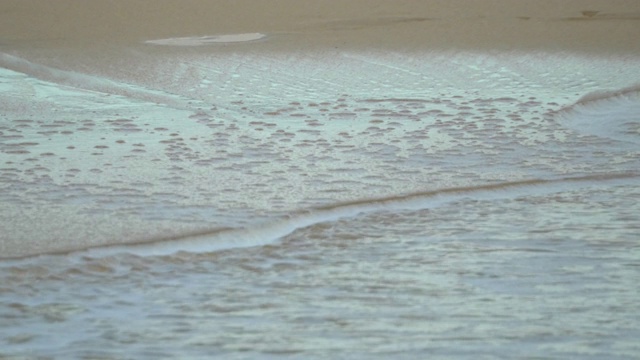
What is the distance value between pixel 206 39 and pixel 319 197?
2938 millimetres

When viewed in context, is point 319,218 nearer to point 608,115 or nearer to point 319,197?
point 319,197

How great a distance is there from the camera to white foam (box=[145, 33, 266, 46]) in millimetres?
5547

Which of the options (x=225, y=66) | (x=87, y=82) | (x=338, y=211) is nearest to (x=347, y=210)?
(x=338, y=211)

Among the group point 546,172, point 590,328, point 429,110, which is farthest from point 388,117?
point 590,328

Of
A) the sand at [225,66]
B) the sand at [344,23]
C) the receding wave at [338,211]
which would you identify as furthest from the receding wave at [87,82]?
the receding wave at [338,211]

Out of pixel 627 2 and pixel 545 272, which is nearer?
pixel 545 272

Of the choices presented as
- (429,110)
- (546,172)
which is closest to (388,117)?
(429,110)

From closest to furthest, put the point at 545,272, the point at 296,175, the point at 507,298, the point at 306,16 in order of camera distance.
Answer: the point at 507,298
the point at 545,272
the point at 296,175
the point at 306,16

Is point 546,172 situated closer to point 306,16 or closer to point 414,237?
point 414,237

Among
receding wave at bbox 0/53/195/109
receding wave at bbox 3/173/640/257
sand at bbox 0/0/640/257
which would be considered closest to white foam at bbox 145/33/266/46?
sand at bbox 0/0/640/257

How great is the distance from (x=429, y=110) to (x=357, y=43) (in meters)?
1.61

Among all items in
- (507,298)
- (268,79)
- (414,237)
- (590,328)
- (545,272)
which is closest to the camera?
(590,328)

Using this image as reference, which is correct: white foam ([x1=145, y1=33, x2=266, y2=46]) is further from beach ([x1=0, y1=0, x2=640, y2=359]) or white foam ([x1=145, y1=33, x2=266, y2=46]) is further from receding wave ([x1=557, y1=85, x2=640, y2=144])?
receding wave ([x1=557, y1=85, x2=640, y2=144])

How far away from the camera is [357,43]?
18.4 feet
